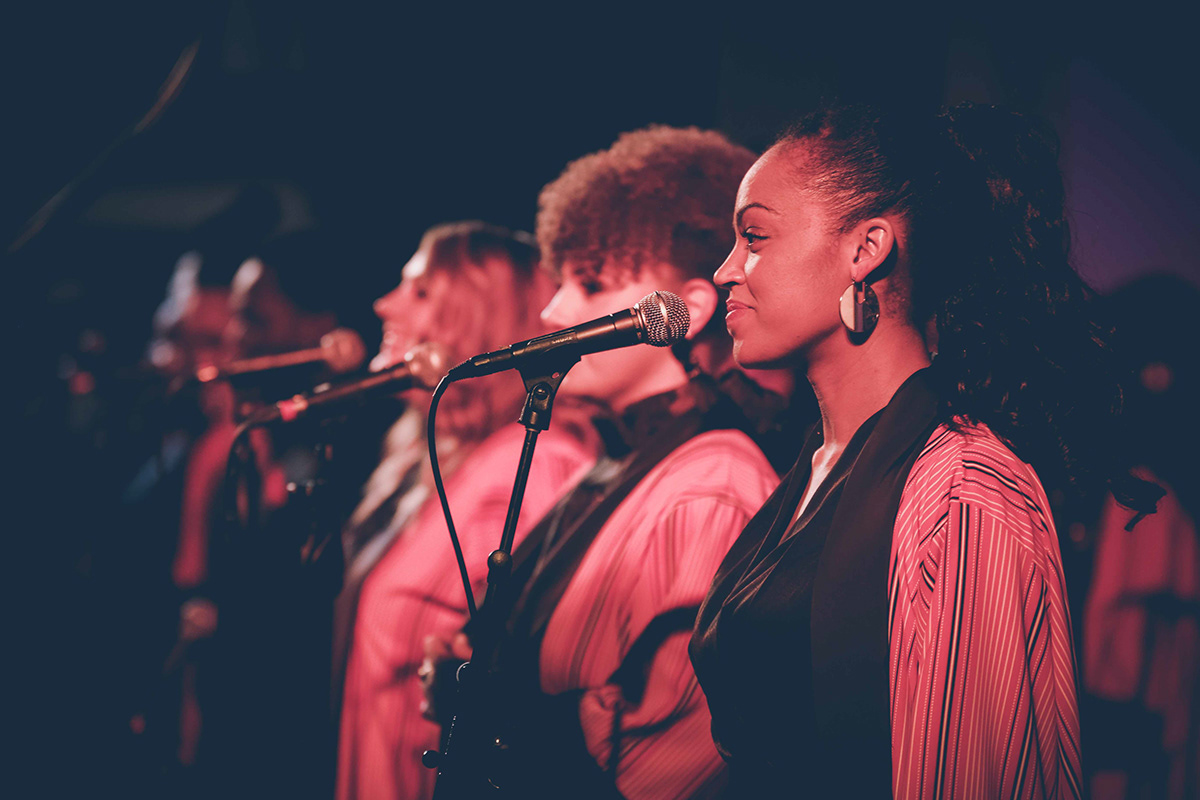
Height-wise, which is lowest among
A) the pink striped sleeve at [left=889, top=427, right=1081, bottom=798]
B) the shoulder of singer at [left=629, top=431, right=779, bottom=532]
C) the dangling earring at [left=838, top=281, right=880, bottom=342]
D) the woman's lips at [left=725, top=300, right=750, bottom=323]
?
the pink striped sleeve at [left=889, top=427, right=1081, bottom=798]

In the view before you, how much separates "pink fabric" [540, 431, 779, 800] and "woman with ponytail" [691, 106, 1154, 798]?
0.65 feet

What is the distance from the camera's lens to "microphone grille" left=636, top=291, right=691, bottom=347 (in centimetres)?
141

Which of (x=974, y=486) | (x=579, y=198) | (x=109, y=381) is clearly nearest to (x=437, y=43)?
(x=579, y=198)

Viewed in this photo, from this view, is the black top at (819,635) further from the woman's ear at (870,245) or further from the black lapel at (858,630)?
the woman's ear at (870,245)

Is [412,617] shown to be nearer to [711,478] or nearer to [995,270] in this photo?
[711,478]

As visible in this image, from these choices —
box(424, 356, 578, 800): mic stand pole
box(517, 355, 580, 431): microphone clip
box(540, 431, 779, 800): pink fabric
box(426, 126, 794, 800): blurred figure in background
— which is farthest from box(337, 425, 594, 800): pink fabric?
box(517, 355, 580, 431): microphone clip

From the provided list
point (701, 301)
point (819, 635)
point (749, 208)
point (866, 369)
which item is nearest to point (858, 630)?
point (819, 635)

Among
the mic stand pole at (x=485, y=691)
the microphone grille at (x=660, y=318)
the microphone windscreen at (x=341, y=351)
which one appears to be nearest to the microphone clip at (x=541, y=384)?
the mic stand pole at (x=485, y=691)

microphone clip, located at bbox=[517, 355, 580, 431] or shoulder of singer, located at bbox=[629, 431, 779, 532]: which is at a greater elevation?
microphone clip, located at bbox=[517, 355, 580, 431]

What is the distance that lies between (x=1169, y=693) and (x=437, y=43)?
3.43 metres

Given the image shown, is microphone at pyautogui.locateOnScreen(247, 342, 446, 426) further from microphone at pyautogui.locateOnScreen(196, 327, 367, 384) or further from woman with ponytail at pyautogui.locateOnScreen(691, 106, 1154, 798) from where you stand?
woman with ponytail at pyautogui.locateOnScreen(691, 106, 1154, 798)

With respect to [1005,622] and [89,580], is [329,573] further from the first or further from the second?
[89,580]

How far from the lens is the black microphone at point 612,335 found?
1.41 metres

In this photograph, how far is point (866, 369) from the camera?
4.69 feet
